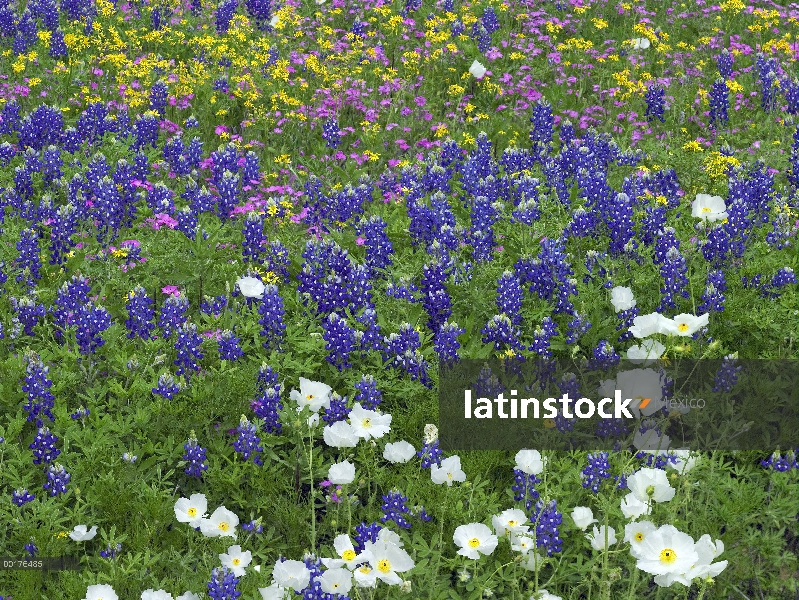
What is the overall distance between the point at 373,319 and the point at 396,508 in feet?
4.16

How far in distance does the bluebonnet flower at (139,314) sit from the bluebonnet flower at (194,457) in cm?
96

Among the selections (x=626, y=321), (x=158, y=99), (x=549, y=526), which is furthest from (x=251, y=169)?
(x=549, y=526)

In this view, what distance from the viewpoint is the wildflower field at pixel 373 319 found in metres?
3.97

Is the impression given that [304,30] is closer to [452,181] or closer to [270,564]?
[452,181]

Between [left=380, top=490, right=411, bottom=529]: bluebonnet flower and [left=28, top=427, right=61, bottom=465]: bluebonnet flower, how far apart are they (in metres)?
1.50

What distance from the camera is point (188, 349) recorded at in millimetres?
4824

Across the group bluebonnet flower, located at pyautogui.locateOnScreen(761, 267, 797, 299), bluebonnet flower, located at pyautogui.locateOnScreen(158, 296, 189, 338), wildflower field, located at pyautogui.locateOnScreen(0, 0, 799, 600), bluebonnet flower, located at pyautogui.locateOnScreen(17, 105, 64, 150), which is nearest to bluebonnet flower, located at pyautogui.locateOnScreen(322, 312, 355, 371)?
wildflower field, located at pyautogui.locateOnScreen(0, 0, 799, 600)

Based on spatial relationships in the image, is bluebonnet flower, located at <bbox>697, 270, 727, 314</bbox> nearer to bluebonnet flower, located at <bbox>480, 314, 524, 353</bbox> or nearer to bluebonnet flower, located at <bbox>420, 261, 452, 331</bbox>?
bluebonnet flower, located at <bbox>480, 314, 524, 353</bbox>

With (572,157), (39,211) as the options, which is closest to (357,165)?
(572,157)

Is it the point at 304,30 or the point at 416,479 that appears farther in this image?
the point at 304,30

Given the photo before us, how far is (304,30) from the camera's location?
9.98 metres

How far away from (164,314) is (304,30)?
5.64m

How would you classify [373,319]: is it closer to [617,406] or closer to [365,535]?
[617,406]

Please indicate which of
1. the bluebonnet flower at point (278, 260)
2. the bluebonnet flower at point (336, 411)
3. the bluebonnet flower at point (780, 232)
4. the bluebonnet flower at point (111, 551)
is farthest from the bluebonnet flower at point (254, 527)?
the bluebonnet flower at point (780, 232)
